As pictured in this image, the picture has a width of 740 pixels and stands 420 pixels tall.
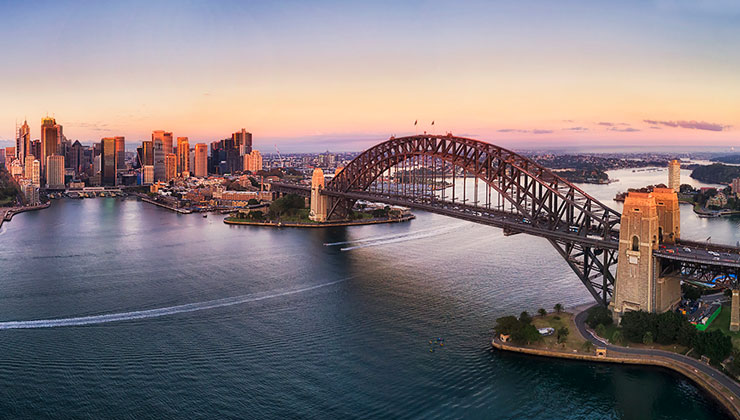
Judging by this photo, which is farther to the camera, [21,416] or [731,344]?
[731,344]

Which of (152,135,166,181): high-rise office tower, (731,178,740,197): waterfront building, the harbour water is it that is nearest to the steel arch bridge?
the harbour water

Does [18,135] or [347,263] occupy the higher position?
[18,135]

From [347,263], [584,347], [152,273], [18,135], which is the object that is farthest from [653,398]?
[18,135]

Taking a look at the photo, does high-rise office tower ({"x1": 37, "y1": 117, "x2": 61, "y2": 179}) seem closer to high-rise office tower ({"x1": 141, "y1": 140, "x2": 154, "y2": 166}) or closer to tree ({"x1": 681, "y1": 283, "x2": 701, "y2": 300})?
high-rise office tower ({"x1": 141, "y1": 140, "x2": 154, "y2": 166})

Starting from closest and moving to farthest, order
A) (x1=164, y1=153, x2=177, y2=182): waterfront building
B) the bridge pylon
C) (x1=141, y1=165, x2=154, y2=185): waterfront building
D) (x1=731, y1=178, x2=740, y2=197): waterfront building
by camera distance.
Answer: the bridge pylon < (x1=731, y1=178, x2=740, y2=197): waterfront building < (x1=141, y1=165, x2=154, y2=185): waterfront building < (x1=164, y1=153, x2=177, y2=182): waterfront building

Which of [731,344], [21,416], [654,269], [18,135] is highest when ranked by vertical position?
[18,135]

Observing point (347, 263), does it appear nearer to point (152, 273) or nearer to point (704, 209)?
point (152, 273)

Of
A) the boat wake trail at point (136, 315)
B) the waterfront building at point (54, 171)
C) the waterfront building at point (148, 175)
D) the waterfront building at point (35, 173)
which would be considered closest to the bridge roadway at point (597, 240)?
the boat wake trail at point (136, 315)
